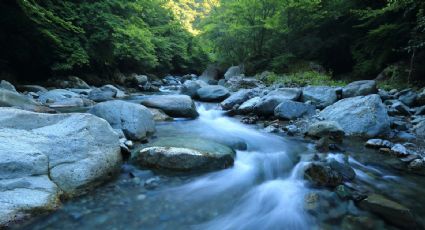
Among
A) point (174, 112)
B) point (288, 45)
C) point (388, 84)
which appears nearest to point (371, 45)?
point (388, 84)

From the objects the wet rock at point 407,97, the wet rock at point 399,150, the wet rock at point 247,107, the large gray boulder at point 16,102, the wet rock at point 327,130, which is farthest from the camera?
the wet rock at point 247,107

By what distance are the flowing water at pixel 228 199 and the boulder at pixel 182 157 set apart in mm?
142

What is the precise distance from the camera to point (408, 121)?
6672mm

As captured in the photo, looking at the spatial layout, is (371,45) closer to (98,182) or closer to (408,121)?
(408,121)

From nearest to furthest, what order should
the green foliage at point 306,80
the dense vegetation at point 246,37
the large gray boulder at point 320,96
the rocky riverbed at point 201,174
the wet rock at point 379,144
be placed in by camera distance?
the rocky riverbed at point 201,174 < the wet rock at point 379,144 < the large gray boulder at point 320,96 < the dense vegetation at point 246,37 < the green foliage at point 306,80

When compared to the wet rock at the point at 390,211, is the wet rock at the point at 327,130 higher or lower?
higher

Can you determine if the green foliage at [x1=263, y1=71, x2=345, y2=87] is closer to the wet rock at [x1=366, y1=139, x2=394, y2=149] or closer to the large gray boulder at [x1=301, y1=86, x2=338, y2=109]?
the large gray boulder at [x1=301, y1=86, x2=338, y2=109]

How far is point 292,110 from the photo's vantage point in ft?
25.0

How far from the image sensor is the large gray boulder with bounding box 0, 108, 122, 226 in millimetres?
2713

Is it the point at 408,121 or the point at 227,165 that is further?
the point at 408,121

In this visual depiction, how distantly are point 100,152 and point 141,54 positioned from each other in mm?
13337

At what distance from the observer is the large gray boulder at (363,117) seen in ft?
20.1

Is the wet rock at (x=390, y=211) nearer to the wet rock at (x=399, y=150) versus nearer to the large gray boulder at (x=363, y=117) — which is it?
the wet rock at (x=399, y=150)

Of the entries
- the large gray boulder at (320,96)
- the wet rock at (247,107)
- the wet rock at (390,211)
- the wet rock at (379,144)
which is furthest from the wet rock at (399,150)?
the wet rock at (247,107)
